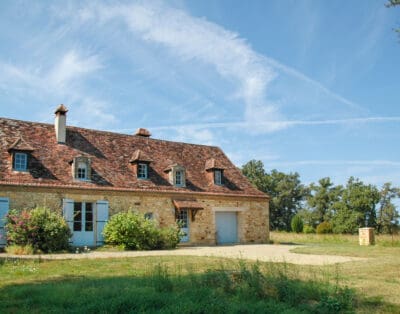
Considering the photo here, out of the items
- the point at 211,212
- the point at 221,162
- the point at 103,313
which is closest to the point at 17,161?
the point at 211,212

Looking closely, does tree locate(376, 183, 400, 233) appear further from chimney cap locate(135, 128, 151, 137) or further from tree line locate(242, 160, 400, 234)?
chimney cap locate(135, 128, 151, 137)

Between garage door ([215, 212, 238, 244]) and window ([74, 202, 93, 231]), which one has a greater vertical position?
window ([74, 202, 93, 231])

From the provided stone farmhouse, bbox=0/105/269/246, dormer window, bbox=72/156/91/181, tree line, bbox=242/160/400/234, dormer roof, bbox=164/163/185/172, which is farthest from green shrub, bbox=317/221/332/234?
dormer window, bbox=72/156/91/181

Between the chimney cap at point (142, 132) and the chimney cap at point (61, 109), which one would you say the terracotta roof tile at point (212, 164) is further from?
the chimney cap at point (61, 109)

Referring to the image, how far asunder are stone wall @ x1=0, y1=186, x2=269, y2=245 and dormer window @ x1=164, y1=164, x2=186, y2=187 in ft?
2.90

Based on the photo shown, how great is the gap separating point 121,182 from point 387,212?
3678cm

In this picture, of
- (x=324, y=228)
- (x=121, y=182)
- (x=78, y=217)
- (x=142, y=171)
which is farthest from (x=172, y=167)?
(x=324, y=228)

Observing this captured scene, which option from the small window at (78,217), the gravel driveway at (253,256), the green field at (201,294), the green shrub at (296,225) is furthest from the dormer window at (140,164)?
the green shrub at (296,225)

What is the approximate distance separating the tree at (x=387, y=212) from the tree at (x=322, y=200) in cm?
520

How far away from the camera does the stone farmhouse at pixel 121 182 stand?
20391 millimetres

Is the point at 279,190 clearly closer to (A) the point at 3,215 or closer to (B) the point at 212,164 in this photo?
(B) the point at 212,164

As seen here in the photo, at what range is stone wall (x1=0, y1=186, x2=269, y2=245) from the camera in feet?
65.0

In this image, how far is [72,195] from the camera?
20906mm

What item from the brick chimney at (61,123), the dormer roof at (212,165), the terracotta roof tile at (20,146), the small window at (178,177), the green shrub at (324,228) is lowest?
the green shrub at (324,228)
